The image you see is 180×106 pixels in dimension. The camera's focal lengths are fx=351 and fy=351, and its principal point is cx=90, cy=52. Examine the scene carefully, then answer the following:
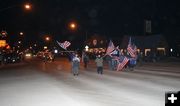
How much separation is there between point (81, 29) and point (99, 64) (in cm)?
9100

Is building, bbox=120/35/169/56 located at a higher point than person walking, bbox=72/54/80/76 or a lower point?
higher

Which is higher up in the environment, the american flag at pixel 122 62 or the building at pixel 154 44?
the building at pixel 154 44

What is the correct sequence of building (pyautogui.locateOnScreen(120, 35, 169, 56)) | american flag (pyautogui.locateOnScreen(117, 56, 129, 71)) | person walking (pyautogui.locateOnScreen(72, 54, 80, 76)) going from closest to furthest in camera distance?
person walking (pyautogui.locateOnScreen(72, 54, 80, 76)), american flag (pyautogui.locateOnScreen(117, 56, 129, 71)), building (pyautogui.locateOnScreen(120, 35, 169, 56))

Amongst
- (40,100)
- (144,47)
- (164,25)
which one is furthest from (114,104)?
(164,25)

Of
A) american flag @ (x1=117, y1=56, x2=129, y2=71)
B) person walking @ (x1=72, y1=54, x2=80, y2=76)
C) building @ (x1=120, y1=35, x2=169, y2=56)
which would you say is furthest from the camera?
building @ (x1=120, y1=35, x2=169, y2=56)

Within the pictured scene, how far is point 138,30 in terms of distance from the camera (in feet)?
347

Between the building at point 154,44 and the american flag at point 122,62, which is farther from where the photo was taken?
the building at point 154,44

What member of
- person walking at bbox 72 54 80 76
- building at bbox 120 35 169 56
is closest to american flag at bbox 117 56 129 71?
person walking at bbox 72 54 80 76

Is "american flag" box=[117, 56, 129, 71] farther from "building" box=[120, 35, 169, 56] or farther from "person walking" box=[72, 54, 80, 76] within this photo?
"building" box=[120, 35, 169, 56]

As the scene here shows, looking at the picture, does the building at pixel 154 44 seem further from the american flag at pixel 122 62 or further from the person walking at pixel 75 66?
the person walking at pixel 75 66

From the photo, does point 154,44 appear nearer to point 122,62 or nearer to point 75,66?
point 122,62

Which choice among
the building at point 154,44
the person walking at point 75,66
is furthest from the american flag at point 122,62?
the building at point 154,44

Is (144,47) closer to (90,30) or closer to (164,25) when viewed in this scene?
(164,25)

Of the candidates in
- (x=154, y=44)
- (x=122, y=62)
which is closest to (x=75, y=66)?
(x=122, y=62)
